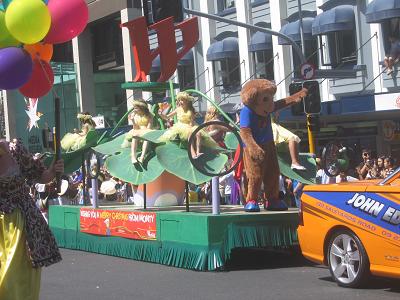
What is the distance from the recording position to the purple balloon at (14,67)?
6.88m

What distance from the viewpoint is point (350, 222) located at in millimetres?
8688

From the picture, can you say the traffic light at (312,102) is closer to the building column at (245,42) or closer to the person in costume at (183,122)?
the person in costume at (183,122)

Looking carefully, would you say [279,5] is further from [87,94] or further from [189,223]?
[189,223]

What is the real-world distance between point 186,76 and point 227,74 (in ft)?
8.75

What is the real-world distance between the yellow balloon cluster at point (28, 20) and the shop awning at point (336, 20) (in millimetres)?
18369

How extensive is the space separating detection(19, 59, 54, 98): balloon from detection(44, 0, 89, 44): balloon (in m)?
0.29

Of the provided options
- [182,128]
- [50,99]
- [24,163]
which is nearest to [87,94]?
[50,99]

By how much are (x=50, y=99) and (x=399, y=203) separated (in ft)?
99.5

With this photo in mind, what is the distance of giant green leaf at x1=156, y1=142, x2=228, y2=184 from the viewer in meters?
11.6

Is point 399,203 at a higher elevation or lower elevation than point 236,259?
higher

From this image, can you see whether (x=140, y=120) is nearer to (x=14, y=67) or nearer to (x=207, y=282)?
(x=207, y=282)

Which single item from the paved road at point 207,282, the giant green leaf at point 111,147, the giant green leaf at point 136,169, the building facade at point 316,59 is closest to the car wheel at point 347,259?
the paved road at point 207,282

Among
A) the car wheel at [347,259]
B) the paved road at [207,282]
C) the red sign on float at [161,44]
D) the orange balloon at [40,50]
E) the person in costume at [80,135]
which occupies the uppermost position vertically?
the red sign on float at [161,44]

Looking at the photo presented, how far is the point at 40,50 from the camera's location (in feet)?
25.3
